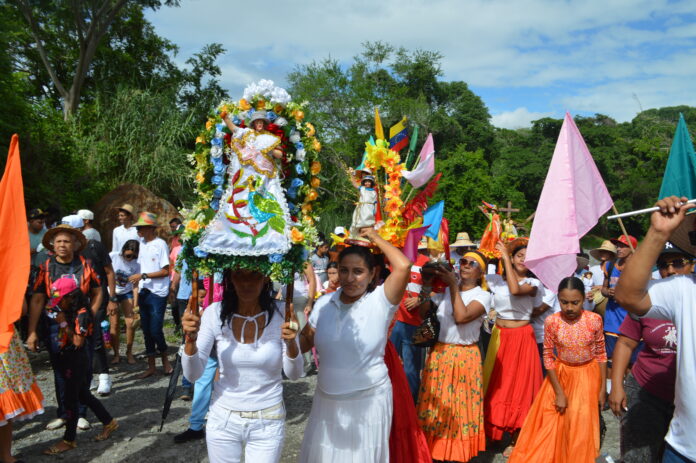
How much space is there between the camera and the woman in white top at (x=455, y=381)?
4781 mm

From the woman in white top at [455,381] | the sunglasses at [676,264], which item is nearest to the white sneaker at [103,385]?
the woman in white top at [455,381]

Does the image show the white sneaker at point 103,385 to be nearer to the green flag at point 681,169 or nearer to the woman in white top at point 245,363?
the woman in white top at point 245,363

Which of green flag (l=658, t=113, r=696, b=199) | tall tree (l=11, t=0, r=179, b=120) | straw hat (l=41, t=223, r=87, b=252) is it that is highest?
tall tree (l=11, t=0, r=179, b=120)

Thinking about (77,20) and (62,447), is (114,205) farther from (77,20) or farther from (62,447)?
(62,447)

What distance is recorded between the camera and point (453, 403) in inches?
192

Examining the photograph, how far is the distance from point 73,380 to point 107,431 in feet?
2.42

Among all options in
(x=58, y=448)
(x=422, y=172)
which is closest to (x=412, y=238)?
(x=422, y=172)

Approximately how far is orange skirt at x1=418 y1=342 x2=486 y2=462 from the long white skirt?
5.14ft

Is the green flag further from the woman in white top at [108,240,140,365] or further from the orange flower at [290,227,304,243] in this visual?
the woman in white top at [108,240,140,365]

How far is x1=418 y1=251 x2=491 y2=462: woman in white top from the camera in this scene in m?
4.78

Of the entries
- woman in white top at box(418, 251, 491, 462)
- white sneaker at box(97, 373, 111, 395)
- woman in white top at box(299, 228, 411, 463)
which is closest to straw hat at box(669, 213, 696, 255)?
woman in white top at box(299, 228, 411, 463)

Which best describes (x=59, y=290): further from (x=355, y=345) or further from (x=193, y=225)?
(x=355, y=345)

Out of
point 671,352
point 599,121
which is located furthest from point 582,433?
point 599,121

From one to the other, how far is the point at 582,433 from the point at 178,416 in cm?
410
